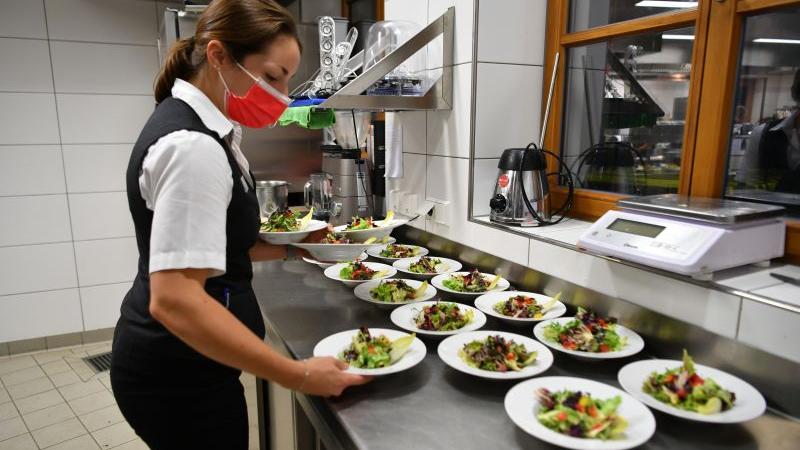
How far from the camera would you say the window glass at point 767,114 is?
3.90ft

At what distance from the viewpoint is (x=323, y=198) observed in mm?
2342

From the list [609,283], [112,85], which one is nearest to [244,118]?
[609,283]

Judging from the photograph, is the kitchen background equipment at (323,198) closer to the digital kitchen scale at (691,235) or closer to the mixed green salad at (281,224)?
the mixed green salad at (281,224)

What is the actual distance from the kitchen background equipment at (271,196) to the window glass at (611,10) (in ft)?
5.24

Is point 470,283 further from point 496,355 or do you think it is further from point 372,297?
point 496,355

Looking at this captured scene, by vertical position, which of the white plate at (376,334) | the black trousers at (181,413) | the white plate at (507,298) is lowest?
the black trousers at (181,413)

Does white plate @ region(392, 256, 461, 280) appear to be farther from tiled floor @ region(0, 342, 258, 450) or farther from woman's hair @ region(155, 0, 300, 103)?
tiled floor @ region(0, 342, 258, 450)

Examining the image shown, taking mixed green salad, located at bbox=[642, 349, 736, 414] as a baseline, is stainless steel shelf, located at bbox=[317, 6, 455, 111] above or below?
above

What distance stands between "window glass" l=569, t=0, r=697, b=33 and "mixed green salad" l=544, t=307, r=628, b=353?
0.86 m

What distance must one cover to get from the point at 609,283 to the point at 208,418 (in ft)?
3.20

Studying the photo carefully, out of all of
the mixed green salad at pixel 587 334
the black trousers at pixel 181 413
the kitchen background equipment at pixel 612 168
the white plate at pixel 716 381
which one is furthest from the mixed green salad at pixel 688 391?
the black trousers at pixel 181 413

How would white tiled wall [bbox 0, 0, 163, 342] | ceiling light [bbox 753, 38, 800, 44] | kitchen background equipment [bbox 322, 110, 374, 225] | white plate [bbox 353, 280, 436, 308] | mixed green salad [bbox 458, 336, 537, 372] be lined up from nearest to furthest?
mixed green salad [bbox 458, 336, 537, 372] < ceiling light [bbox 753, 38, 800, 44] < white plate [bbox 353, 280, 436, 308] < kitchen background equipment [bbox 322, 110, 374, 225] < white tiled wall [bbox 0, 0, 163, 342]

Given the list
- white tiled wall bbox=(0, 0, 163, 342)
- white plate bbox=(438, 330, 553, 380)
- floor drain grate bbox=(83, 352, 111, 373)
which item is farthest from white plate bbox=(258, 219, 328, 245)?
white tiled wall bbox=(0, 0, 163, 342)

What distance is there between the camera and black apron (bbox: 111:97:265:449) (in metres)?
1.01
